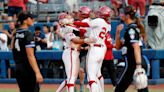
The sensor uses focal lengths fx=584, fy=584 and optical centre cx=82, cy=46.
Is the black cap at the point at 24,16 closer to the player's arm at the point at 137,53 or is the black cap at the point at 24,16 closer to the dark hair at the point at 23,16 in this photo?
the dark hair at the point at 23,16

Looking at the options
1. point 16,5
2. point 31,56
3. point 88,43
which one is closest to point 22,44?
point 31,56

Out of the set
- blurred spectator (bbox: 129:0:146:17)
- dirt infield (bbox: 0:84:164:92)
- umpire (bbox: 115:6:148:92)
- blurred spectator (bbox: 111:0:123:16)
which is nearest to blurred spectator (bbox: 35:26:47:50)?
dirt infield (bbox: 0:84:164:92)

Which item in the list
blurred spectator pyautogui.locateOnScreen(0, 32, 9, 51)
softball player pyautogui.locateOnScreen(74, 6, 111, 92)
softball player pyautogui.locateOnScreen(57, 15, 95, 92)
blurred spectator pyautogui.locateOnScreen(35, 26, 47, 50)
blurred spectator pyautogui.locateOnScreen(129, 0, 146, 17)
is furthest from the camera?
blurred spectator pyautogui.locateOnScreen(129, 0, 146, 17)

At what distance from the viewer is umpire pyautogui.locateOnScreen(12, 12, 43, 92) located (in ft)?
28.0

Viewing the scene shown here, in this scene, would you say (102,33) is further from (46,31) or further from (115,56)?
(46,31)

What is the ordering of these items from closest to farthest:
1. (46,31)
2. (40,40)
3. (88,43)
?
1. (88,43)
2. (40,40)
3. (46,31)

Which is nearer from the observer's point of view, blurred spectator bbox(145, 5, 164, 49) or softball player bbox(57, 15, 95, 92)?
softball player bbox(57, 15, 95, 92)

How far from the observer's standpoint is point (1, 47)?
17.8 m

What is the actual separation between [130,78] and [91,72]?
5.84 feet

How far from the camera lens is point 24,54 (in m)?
8.66

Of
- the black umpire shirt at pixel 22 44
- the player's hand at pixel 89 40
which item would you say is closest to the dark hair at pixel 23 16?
the black umpire shirt at pixel 22 44

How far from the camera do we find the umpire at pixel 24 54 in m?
8.54

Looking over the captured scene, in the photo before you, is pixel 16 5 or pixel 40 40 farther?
pixel 16 5

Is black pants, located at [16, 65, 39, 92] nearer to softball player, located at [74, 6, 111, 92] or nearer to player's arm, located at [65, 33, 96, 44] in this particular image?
softball player, located at [74, 6, 111, 92]
